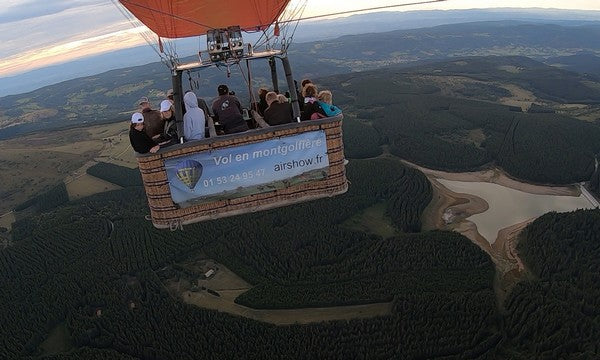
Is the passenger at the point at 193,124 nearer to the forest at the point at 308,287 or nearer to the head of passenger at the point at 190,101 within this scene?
the head of passenger at the point at 190,101

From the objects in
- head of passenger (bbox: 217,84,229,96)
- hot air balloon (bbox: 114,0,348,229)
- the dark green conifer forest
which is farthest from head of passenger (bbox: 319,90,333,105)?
the dark green conifer forest

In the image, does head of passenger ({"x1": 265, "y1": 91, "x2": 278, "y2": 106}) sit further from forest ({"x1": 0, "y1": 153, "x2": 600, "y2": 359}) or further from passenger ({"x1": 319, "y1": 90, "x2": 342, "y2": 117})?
forest ({"x1": 0, "y1": 153, "x2": 600, "y2": 359})

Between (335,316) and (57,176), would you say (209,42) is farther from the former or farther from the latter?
(57,176)

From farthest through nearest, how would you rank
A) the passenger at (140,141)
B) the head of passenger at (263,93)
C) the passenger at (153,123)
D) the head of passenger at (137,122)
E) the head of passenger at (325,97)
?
the head of passenger at (263,93) < the head of passenger at (325,97) < the passenger at (153,123) < the head of passenger at (137,122) < the passenger at (140,141)

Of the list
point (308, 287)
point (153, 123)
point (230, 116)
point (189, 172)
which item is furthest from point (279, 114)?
point (308, 287)

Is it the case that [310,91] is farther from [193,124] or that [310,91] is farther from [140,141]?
[140,141]

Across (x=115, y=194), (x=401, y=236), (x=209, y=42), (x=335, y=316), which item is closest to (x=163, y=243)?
(x=115, y=194)

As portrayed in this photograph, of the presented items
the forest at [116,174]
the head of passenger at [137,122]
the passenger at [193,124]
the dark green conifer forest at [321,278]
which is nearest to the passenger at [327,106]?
the passenger at [193,124]
